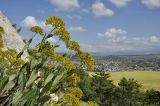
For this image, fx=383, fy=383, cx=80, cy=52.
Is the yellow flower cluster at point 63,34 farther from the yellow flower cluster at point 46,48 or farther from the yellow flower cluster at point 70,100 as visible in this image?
the yellow flower cluster at point 70,100

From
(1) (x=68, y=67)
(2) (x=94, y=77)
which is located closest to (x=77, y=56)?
(1) (x=68, y=67)

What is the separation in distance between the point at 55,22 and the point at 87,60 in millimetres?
881

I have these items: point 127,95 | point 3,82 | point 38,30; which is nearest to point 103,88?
point 127,95

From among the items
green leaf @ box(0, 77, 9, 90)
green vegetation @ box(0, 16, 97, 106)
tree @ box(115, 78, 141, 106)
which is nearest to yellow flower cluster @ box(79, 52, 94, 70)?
green vegetation @ box(0, 16, 97, 106)

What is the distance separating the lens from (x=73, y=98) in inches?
237

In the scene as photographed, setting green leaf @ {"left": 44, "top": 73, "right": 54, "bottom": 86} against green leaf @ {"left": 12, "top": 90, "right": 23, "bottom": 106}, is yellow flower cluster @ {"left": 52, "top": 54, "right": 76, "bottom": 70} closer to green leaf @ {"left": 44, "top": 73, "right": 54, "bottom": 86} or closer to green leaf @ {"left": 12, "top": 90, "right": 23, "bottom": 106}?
green leaf @ {"left": 44, "top": 73, "right": 54, "bottom": 86}

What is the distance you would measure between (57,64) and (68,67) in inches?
8.0

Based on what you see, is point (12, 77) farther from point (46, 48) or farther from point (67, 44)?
point (67, 44)

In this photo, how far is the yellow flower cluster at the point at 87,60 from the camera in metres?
6.00

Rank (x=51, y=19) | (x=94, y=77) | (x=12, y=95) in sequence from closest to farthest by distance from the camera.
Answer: (x=12, y=95), (x=51, y=19), (x=94, y=77)

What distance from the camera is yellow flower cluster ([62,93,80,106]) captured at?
5.92m

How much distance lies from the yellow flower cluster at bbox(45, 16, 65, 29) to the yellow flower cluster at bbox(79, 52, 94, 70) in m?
0.61

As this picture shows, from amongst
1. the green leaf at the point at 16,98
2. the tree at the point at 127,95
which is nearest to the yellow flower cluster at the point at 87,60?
the green leaf at the point at 16,98

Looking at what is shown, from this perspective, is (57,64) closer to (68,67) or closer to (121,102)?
(68,67)
